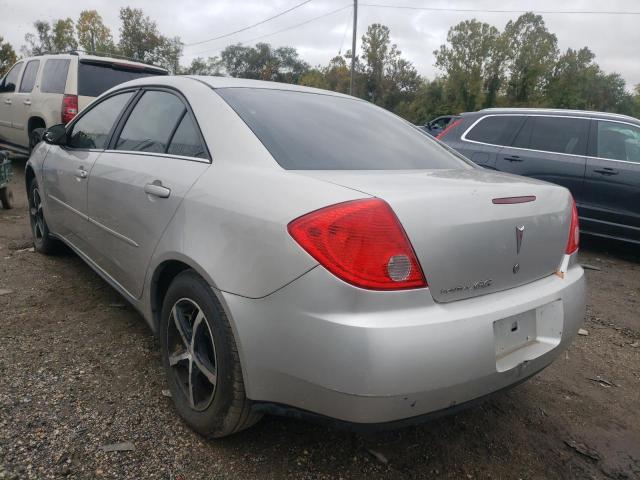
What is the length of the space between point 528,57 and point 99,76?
1677 inches

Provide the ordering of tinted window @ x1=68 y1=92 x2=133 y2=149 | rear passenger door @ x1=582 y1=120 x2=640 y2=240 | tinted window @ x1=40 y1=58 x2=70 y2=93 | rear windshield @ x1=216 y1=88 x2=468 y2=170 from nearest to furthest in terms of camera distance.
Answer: rear windshield @ x1=216 y1=88 x2=468 y2=170 → tinted window @ x1=68 y1=92 x2=133 y2=149 → rear passenger door @ x1=582 y1=120 x2=640 y2=240 → tinted window @ x1=40 y1=58 x2=70 y2=93

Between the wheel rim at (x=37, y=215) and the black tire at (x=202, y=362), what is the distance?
2651 mm

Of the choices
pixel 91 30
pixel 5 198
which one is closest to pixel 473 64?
pixel 91 30

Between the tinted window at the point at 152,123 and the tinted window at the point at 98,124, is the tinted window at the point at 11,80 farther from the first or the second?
the tinted window at the point at 152,123

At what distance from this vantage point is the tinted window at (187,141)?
212 cm

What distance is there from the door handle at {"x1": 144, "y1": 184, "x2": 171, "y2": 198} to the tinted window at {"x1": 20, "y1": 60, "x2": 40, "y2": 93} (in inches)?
277

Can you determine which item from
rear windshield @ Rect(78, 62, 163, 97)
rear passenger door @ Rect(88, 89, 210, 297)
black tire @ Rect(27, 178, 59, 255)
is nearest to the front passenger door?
rear passenger door @ Rect(88, 89, 210, 297)

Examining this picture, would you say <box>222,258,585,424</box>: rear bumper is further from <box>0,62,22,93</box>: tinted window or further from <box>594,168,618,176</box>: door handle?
<box>0,62,22,93</box>: tinted window

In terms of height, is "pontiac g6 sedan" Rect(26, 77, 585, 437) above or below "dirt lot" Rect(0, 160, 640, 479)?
above

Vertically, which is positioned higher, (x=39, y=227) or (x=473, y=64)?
(x=473, y=64)

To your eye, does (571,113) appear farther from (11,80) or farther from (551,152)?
(11,80)

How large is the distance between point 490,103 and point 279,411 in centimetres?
4430

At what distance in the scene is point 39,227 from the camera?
168 inches

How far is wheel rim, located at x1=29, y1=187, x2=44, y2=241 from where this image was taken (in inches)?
164
